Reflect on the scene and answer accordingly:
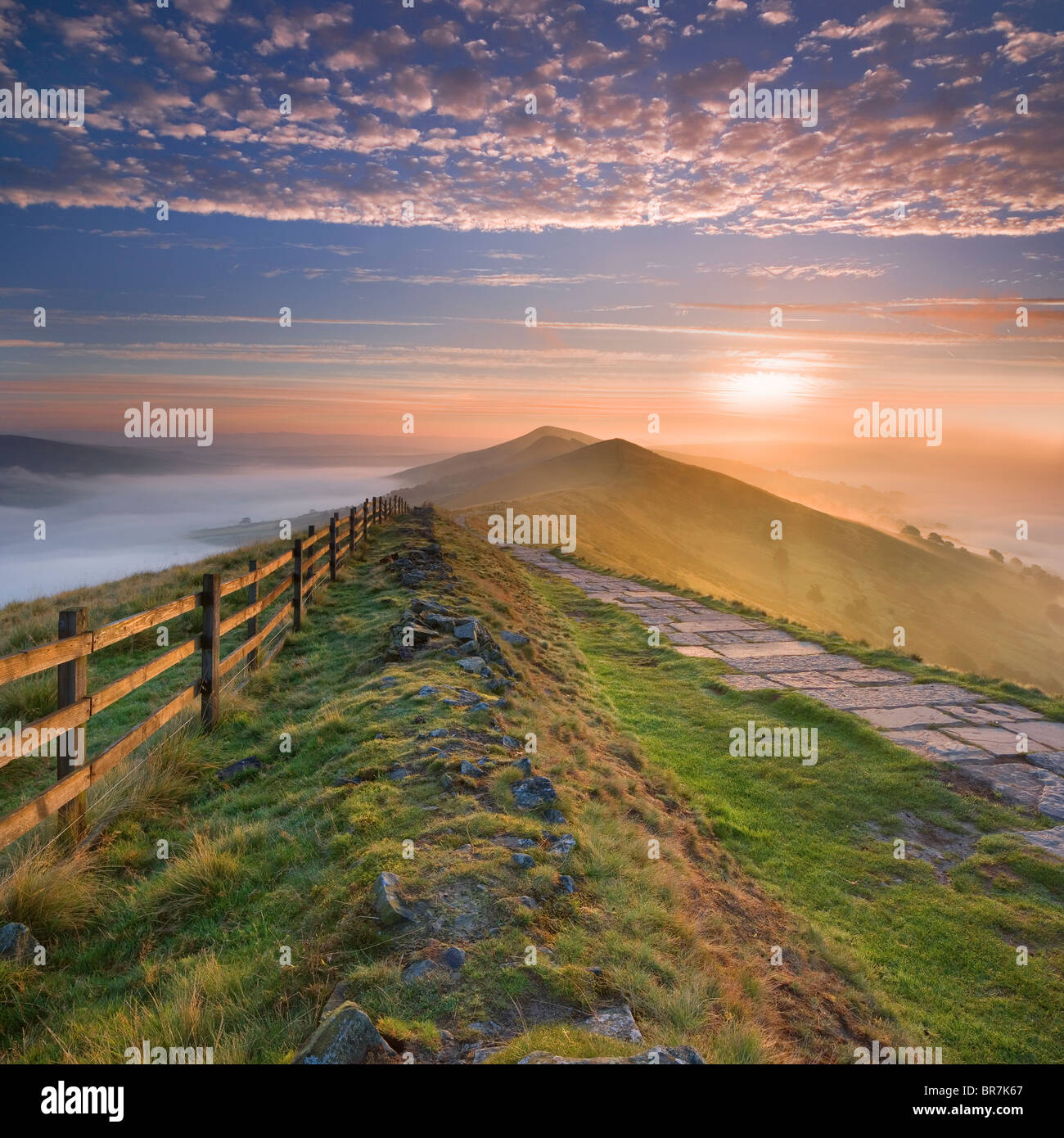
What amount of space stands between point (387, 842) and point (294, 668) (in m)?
5.39

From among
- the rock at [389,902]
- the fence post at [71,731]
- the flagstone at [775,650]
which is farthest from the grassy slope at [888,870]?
the fence post at [71,731]

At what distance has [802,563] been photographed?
61.2 metres

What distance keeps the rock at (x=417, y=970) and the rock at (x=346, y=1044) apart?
0.55m

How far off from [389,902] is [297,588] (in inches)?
323

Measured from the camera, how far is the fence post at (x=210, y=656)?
6973 millimetres

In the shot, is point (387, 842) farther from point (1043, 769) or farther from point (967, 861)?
point (1043, 769)

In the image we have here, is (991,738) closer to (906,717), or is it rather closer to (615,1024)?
(906,717)

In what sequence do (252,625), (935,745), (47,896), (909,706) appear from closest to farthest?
(47,896) → (935,745) → (252,625) → (909,706)

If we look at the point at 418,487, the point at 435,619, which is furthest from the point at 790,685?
the point at 418,487

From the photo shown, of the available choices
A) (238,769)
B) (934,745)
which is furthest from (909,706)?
(238,769)

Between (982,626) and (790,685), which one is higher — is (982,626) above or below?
below

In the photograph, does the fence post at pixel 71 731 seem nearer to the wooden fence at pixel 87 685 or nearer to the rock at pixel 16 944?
the wooden fence at pixel 87 685

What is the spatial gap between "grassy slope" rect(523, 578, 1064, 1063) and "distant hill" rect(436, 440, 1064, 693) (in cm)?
2109
